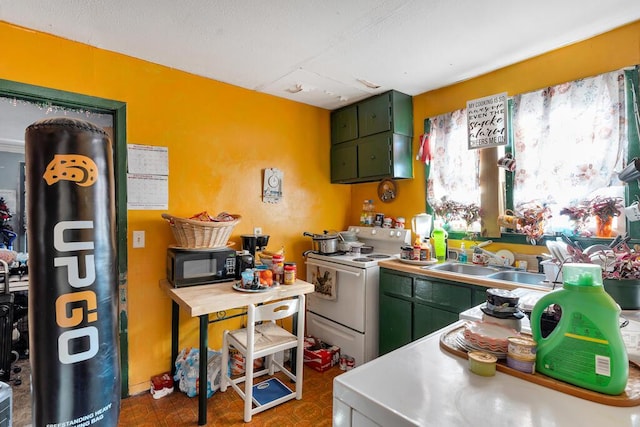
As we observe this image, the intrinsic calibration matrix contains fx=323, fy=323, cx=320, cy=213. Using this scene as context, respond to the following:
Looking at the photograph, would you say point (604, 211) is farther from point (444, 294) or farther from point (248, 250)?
point (248, 250)

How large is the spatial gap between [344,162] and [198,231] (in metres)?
1.73

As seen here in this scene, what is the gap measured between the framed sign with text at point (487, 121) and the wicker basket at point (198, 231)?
200 centimetres

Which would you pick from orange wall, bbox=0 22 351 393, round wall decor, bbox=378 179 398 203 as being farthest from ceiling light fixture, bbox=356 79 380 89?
round wall decor, bbox=378 179 398 203

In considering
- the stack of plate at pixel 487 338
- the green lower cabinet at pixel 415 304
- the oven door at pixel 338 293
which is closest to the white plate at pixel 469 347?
the stack of plate at pixel 487 338

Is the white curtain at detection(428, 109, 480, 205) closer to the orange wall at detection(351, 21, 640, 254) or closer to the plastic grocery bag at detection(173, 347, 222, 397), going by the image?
the orange wall at detection(351, 21, 640, 254)

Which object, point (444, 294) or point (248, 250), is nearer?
point (444, 294)

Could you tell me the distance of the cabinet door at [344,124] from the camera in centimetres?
328

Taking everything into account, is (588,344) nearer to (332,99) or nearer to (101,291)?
(101,291)

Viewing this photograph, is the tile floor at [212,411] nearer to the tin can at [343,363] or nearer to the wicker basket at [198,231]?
the tin can at [343,363]

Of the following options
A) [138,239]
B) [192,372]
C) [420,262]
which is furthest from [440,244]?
[138,239]

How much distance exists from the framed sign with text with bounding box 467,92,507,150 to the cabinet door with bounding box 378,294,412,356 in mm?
1391

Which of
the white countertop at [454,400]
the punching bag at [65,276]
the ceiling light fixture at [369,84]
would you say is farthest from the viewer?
the ceiling light fixture at [369,84]

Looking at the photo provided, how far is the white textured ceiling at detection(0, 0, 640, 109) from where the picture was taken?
1744 mm

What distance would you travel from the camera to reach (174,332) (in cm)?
244
